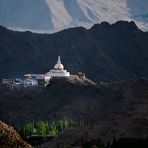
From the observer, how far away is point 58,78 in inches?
4345

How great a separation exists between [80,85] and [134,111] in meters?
41.7

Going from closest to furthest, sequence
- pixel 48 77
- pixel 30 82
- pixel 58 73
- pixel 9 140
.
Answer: pixel 9 140, pixel 58 73, pixel 30 82, pixel 48 77

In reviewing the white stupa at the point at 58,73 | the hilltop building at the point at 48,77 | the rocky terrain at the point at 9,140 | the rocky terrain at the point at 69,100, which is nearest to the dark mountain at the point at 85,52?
the hilltop building at the point at 48,77

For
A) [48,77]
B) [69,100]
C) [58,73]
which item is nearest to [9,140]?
[69,100]

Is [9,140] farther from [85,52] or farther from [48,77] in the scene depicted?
[85,52]

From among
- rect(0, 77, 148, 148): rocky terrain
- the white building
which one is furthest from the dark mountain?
rect(0, 77, 148, 148): rocky terrain

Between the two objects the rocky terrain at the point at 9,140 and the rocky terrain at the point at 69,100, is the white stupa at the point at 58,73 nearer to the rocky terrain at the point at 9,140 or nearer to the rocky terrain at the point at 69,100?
the rocky terrain at the point at 69,100

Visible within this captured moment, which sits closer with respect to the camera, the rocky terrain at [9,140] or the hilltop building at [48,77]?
the rocky terrain at [9,140]

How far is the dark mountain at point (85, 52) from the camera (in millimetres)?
151125

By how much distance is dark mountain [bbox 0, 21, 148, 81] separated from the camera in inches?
5950

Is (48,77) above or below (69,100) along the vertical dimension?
above

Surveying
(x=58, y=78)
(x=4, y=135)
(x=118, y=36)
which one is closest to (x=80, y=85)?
(x=58, y=78)

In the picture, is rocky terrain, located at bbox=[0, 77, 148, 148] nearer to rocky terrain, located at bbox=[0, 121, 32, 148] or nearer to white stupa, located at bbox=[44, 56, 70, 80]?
white stupa, located at bbox=[44, 56, 70, 80]

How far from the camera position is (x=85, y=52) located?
6142 inches
